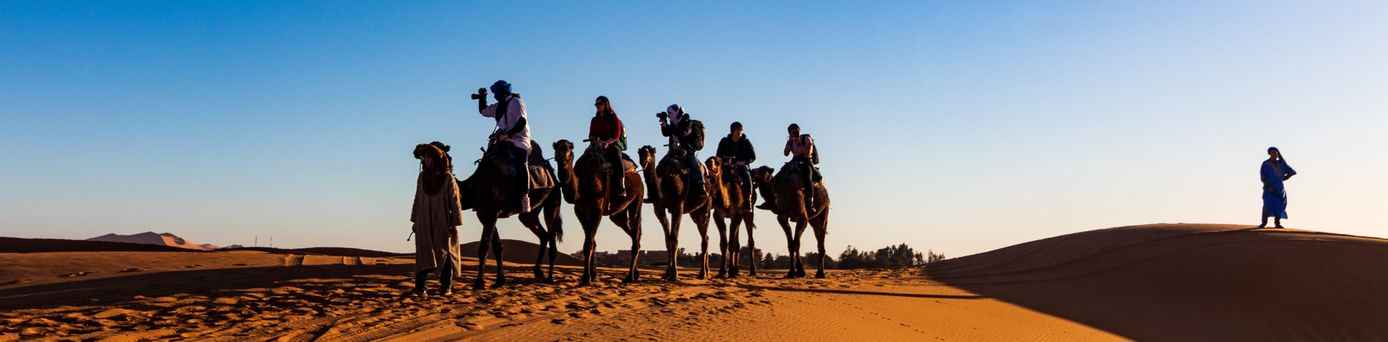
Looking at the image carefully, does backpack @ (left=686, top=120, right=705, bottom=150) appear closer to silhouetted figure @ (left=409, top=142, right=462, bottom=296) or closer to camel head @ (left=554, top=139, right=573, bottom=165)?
camel head @ (left=554, top=139, right=573, bottom=165)

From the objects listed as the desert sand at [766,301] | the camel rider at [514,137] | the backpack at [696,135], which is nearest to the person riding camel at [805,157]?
the desert sand at [766,301]

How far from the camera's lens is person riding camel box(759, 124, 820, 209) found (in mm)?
17891

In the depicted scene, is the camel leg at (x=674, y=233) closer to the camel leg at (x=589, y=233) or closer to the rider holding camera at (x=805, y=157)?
the camel leg at (x=589, y=233)

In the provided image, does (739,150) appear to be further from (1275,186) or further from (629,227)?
(1275,186)

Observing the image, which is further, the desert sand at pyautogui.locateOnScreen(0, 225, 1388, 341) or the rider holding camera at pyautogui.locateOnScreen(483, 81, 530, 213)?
the rider holding camera at pyautogui.locateOnScreen(483, 81, 530, 213)

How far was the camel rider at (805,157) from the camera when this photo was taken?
1789 centimetres

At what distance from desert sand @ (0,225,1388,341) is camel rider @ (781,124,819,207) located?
1.76m

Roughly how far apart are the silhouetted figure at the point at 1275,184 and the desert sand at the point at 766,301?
1.85 meters

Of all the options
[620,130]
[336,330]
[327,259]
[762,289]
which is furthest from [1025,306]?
[327,259]

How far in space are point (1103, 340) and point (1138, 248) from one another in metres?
9.17

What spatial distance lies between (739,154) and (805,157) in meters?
1.28

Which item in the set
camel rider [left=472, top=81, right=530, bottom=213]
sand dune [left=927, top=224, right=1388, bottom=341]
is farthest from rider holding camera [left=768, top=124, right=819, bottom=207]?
camel rider [left=472, top=81, right=530, bottom=213]

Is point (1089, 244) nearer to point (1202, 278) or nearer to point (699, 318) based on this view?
point (1202, 278)

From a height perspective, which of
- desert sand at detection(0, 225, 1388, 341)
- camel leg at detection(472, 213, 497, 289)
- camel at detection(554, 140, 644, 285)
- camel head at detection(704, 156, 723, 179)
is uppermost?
camel head at detection(704, 156, 723, 179)
